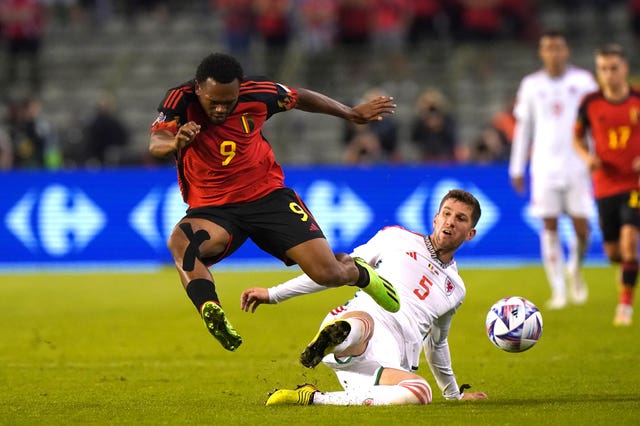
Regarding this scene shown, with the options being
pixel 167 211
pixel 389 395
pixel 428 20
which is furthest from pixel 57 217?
pixel 389 395

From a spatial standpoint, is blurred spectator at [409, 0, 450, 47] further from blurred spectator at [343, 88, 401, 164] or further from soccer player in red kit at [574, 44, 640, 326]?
soccer player in red kit at [574, 44, 640, 326]

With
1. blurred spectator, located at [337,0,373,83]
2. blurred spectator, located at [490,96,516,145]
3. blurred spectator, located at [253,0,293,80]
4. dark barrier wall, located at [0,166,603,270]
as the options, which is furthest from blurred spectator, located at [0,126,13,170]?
blurred spectator, located at [490,96,516,145]

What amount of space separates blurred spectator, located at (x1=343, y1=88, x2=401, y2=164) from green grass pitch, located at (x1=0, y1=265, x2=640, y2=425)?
3675mm

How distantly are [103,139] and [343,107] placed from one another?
41.6 feet

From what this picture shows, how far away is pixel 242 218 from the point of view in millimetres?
7691

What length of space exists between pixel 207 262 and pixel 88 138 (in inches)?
518

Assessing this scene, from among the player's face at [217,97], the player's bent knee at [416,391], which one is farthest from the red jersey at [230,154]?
the player's bent knee at [416,391]

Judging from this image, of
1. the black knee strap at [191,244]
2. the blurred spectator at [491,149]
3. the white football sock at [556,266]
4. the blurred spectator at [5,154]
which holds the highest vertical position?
the black knee strap at [191,244]

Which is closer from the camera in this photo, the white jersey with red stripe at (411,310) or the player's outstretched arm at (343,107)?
the white jersey with red stripe at (411,310)

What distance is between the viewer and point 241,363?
9.52 meters

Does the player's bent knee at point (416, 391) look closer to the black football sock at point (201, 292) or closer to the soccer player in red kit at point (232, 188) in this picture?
the soccer player in red kit at point (232, 188)

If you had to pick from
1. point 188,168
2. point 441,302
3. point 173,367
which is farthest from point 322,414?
point 173,367

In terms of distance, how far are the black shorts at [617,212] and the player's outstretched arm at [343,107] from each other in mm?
3986

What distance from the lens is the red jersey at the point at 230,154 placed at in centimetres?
760
